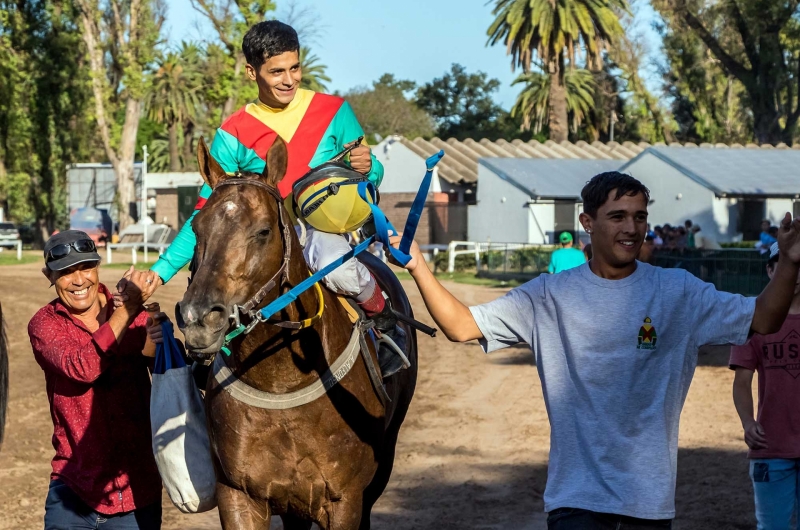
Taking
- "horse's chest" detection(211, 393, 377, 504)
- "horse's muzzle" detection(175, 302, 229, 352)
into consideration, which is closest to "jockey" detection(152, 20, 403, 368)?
"horse's chest" detection(211, 393, 377, 504)

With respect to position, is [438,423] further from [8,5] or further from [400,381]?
[8,5]

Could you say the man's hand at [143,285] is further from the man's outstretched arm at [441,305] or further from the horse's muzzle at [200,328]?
the man's outstretched arm at [441,305]

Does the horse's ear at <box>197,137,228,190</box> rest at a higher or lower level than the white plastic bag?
higher

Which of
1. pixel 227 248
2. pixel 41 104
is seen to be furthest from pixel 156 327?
pixel 41 104

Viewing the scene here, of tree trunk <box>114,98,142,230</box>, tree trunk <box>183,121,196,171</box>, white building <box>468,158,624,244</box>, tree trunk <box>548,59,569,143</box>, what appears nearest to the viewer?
white building <box>468,158,624,244</box>

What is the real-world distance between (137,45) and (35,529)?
3653 cm

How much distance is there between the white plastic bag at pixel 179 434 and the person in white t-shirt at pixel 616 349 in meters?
1.36

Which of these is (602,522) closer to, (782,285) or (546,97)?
(782,285)

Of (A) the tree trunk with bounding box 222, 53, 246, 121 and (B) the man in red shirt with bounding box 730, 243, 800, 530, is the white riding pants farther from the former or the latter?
(A) the tree trunk with bounding box 222, 53, 246, 121

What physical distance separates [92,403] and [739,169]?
32.7 metres

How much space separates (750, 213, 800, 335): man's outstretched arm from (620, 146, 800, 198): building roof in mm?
30095

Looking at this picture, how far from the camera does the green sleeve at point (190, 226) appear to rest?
4754mm

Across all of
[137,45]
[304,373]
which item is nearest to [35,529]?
[304,373]

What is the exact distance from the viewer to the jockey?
4926 millimetres
